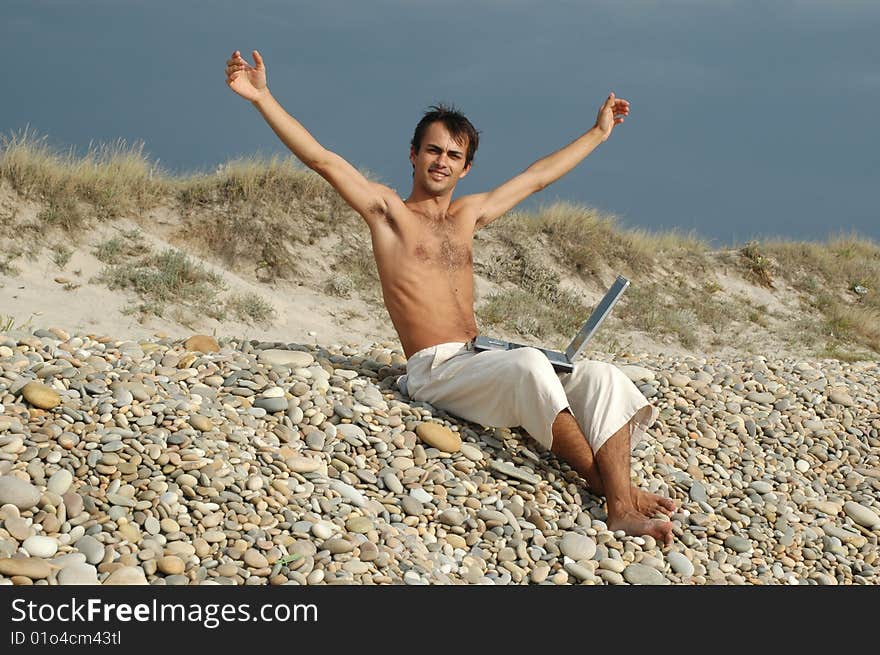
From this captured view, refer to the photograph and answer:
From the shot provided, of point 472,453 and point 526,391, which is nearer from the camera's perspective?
point 526,391

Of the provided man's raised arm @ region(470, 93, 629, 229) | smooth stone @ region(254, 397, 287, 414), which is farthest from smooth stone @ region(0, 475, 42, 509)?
man's raised arm @ region(470, 93, 629, 229)

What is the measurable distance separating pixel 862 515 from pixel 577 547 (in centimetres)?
194

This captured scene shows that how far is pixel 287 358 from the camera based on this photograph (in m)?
5.50

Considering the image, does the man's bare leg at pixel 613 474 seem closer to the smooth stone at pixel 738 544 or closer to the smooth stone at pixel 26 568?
the smooth stone at pixel 738 544

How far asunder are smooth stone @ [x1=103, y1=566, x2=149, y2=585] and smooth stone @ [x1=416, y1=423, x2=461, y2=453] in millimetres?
1640

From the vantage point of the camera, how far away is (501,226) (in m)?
13.3

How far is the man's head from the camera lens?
5.19m

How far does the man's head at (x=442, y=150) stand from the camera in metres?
5.19

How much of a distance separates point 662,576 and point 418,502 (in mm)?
1089

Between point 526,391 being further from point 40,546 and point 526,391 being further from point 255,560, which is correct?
point 40,546

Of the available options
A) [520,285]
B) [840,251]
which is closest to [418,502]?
[520,285]

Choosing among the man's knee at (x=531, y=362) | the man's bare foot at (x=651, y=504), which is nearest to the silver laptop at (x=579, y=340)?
the man's knee at (x=531, y=362)

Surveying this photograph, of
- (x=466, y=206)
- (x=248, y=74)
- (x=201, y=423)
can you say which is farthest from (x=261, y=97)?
(x=201, y=423)

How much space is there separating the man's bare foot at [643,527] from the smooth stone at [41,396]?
8.67 ft
